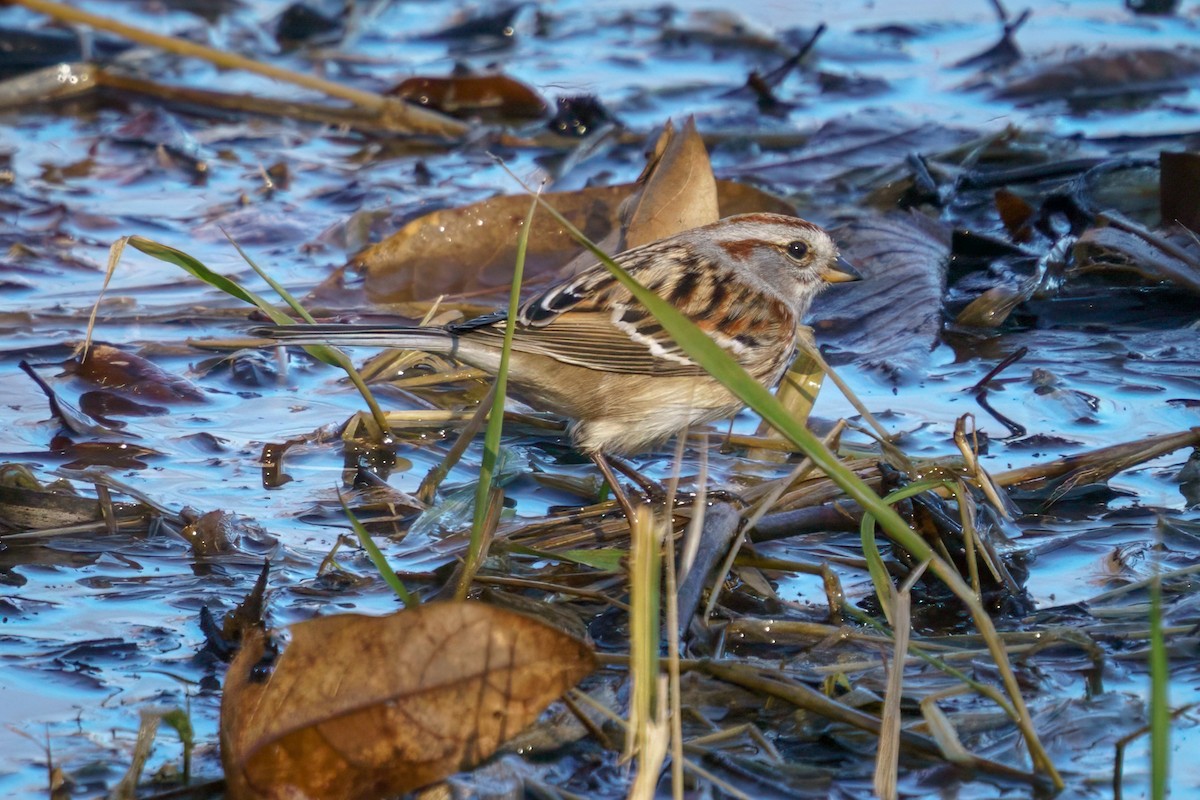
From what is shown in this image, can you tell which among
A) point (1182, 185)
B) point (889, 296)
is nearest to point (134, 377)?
point (889, 296)

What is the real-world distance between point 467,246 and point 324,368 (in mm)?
864

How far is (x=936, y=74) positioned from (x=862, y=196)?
7.26 feet

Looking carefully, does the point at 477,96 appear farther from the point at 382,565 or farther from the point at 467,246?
the point at 382,565

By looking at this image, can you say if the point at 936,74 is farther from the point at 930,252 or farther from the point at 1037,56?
the point at 930,252

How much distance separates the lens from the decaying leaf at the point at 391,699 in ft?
7.97

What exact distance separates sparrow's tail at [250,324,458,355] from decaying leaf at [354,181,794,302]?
1.71 metres

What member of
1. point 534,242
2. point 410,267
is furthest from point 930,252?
point 410,267

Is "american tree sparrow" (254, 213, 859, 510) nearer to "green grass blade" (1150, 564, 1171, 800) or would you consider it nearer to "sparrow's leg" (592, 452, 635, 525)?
"sparrow's leg" (592, 452, 635, 525)

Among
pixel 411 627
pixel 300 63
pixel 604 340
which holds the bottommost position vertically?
pixel 300 63

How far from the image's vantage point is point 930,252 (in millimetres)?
5582

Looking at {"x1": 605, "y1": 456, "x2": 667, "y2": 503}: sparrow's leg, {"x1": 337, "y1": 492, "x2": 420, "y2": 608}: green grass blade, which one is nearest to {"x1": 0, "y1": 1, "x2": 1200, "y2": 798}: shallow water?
{"x1": 605, "y1": 456, "x2": 667, "y2": 503}: sparrow's leg

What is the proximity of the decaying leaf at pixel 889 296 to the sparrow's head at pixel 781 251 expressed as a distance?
308 mm

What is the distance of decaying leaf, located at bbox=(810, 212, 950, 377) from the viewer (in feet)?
16.7

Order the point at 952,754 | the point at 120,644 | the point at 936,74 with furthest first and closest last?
1. the point at 936,74
2. the point at 120,644
3. the point at 952,754
